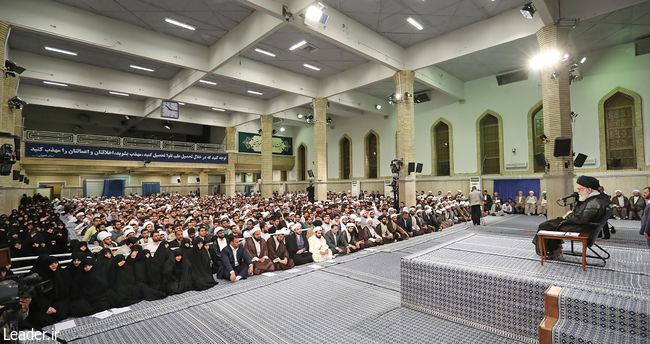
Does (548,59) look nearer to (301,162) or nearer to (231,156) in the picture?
(231,156)

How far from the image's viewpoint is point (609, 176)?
10.9m

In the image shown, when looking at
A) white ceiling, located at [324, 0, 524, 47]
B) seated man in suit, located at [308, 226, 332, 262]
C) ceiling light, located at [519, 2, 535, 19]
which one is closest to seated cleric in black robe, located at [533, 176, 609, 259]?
seated man in suit, located at [308, 226, 332, 262]

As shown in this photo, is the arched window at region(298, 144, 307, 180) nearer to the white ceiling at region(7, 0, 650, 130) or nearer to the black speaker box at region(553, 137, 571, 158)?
the white ceiling at region(7, 0, 650, 130)

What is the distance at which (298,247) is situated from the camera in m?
5.66

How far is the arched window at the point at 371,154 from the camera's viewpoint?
19.4 metres

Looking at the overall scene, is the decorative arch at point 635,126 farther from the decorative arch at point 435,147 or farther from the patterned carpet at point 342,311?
the patterned carpet at point 342,311

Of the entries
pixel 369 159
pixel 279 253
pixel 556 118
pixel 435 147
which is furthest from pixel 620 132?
pixel 279 253

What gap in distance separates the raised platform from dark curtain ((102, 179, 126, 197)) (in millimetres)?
24500

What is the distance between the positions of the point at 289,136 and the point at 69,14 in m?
17.5

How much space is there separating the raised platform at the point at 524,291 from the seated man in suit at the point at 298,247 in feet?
8.28

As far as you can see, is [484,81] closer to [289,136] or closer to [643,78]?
[643,78]

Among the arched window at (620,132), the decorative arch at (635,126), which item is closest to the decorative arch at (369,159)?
the decorative arch at (635,126)

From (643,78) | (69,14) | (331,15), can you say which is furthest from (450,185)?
(69,14)

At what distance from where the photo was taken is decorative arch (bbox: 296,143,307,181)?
79.9 ft
